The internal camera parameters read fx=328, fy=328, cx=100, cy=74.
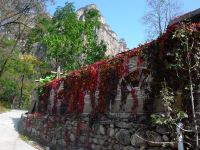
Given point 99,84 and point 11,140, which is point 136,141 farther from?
point 11,140

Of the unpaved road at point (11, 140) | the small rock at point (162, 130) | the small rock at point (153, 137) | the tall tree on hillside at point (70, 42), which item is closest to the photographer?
the small rock at point (162, 130)

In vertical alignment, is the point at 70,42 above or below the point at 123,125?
above

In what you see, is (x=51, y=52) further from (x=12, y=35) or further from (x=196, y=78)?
(x=196, y=78)

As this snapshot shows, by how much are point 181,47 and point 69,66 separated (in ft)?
95.6

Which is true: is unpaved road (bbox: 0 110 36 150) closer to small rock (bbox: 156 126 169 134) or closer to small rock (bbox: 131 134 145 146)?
small rock (bbox: 131 134 145 146)

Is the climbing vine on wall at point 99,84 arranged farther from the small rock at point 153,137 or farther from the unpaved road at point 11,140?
the unpaved road at point 11,140

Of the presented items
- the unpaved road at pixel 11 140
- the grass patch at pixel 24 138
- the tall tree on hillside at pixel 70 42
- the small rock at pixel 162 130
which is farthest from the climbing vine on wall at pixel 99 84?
the tall tree on hillside at pixel 70 42

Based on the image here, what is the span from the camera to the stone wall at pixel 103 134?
7.04m

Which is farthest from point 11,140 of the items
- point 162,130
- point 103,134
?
point 162,130

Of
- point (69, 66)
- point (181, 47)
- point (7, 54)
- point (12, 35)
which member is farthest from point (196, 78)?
point (69, 66)

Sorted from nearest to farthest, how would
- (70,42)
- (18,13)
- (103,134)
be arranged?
(103,134), (18,13), (70,42)

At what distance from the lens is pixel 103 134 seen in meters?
9.13

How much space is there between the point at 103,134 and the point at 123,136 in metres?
1.13

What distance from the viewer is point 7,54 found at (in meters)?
30.6
